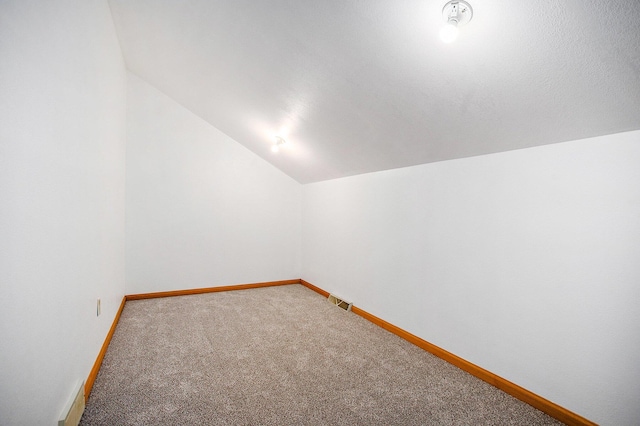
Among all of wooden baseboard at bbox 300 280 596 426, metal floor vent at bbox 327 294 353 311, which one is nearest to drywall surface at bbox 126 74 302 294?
metal floor vent at bbox 327 294 353 311

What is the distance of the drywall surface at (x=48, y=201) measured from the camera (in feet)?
3.03

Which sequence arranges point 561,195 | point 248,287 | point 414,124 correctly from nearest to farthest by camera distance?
point 561,195
point 414,124
point 248,287

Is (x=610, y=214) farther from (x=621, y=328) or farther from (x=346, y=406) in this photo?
(x=346, y=406)

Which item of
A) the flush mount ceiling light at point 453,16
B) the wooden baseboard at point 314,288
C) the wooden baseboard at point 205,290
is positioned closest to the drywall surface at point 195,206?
the wooden baseboard at point 205,290

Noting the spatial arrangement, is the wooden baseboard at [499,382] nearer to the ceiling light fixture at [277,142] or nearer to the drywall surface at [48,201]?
the ceiling light fixture at [277,142]

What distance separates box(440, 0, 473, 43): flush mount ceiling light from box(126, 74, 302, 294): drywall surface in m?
A: 3.52

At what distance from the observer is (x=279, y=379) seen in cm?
201

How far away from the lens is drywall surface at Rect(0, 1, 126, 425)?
0.92 m

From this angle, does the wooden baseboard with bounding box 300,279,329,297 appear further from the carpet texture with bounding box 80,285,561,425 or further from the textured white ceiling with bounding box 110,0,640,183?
the textured white ceiling with bounding box 110,0,640,183

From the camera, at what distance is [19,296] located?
3.21ft

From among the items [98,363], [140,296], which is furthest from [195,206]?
[98,363]

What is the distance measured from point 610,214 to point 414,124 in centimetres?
118

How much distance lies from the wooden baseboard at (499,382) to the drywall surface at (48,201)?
7.80 ft

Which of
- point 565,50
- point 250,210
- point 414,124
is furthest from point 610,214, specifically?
point 250,210
